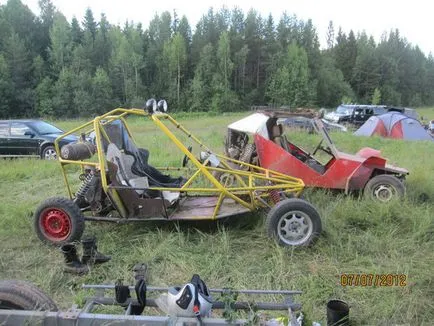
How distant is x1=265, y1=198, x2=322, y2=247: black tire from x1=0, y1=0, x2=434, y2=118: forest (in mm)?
48611

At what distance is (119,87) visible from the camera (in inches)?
2335

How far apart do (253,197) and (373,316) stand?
2.07 m

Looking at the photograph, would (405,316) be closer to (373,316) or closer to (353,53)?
(373,316)

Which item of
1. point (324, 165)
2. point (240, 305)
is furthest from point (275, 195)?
point (240, 305)

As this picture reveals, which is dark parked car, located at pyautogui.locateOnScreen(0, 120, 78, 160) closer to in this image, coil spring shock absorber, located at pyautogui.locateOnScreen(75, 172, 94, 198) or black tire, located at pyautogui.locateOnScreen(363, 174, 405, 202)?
coil spring shock absorber, located at pyautogui.locateOnScreen(75, 172, 94, 198)

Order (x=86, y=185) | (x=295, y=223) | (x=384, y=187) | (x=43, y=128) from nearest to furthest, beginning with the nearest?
(x=295, y=223) < (x=86, y=185) < (x=384, y=187) < (x=43, y=128)

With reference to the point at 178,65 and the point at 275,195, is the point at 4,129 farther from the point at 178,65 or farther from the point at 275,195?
the point at 178,65

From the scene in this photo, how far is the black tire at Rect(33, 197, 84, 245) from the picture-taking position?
4.84 m

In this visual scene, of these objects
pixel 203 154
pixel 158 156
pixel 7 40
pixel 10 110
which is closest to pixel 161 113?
pixel 203 154

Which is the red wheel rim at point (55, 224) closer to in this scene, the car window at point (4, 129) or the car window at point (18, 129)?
the car window at point (18, 129)

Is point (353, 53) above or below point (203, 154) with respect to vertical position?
above

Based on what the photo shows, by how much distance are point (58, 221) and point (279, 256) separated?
8.54 feet

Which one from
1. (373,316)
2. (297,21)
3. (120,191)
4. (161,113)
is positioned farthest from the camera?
(297,21)

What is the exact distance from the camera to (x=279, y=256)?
452 centimetres
